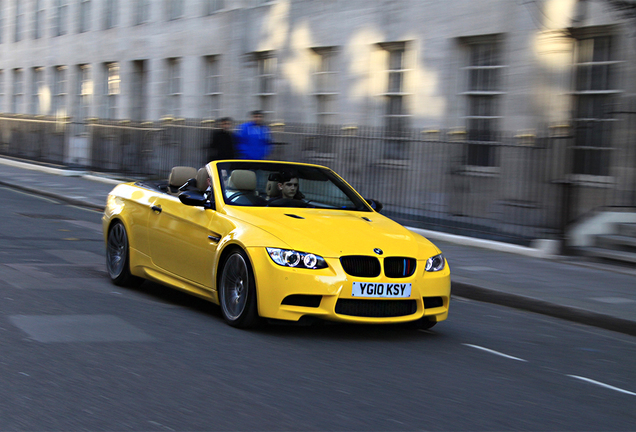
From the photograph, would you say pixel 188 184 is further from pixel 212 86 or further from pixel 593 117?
pixel 212 86

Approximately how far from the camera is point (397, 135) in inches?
745

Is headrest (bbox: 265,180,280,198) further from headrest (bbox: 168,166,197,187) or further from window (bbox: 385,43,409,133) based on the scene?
window (bbox: 385,43,409,133)

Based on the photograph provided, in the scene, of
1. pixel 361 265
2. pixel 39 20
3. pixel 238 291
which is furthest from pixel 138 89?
pixel 361 265

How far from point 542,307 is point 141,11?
2577cm

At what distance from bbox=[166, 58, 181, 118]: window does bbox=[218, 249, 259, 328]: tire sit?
2295 centimetres

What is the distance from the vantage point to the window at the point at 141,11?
3166cm

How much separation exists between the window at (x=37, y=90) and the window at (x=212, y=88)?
49.8 feet

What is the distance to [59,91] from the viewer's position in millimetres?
39094

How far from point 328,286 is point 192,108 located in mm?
22799

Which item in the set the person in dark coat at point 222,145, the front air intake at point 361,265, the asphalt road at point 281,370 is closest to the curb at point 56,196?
the person in dark coat at point 222,145

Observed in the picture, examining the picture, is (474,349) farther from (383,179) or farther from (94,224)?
(383,179)

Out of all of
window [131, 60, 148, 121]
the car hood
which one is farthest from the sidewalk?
window [131, 60, 148, 121]

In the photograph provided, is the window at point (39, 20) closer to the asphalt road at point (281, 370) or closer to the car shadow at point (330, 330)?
the asphalt road at point (281, 370)

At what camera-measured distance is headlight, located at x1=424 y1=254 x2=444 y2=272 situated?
6996mm
